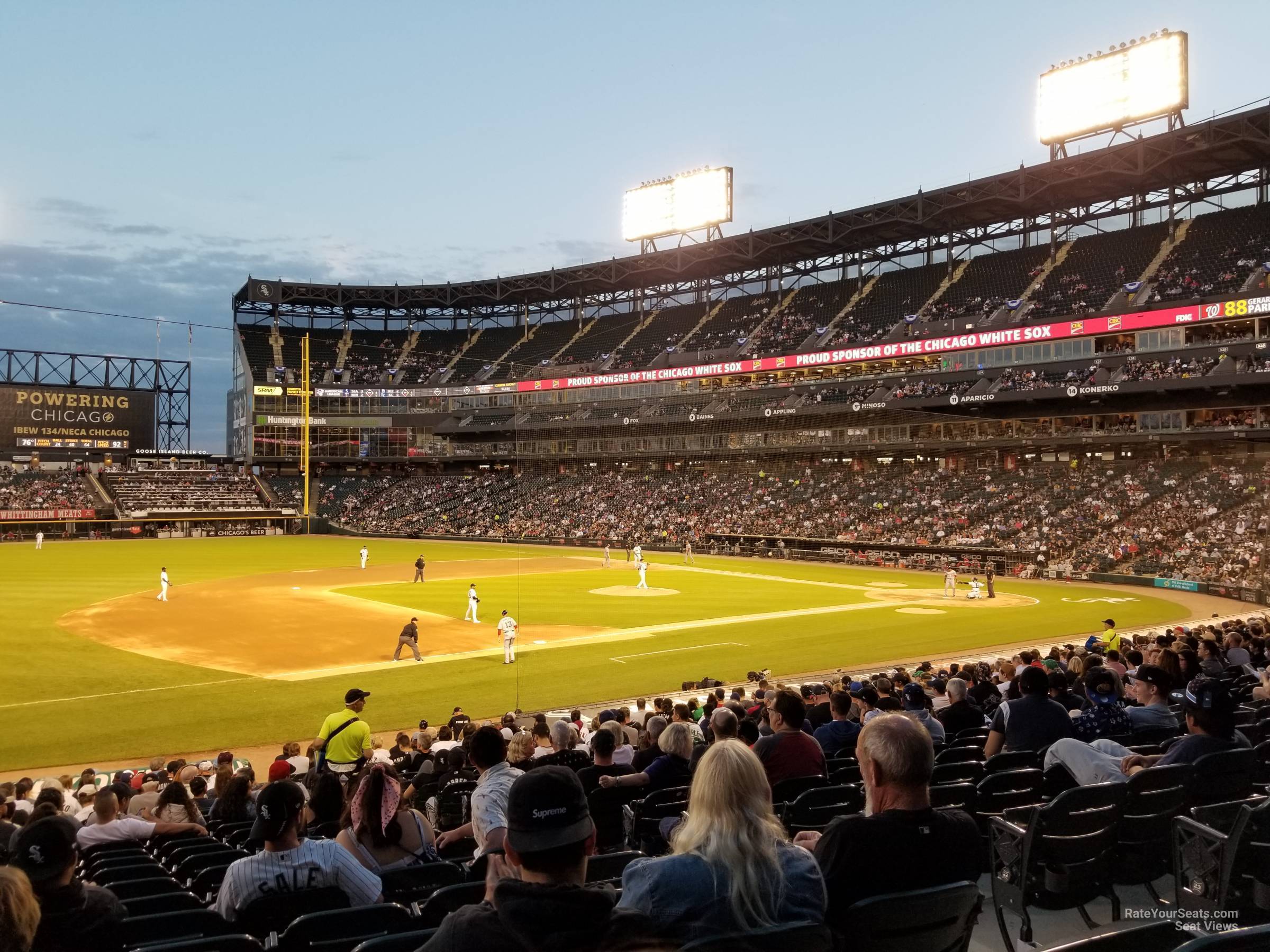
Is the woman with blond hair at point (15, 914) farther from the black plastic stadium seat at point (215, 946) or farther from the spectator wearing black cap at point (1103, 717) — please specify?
the spectator wearing black cap at point (1103, 717)

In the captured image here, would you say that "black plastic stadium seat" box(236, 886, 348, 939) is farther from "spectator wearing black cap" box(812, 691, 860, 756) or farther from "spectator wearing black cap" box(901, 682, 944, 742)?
"spectator wearing black cap" box(901, 682, 944, 742)

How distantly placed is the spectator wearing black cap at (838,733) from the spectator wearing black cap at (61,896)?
7203mm

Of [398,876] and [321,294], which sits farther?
[321,294]

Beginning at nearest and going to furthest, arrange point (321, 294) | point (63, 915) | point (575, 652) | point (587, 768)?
point (63, 915) < point (587, 768) < point (575, 652) < point (321, 294)

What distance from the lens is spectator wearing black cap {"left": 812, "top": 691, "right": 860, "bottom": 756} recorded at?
31.7ft

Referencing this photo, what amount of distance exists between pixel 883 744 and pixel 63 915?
373cm

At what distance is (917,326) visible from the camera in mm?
65438

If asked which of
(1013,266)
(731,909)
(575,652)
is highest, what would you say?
(1013,266)

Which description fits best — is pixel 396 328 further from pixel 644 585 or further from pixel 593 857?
pixel 593 857

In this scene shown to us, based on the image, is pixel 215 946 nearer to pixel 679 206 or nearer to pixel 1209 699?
pixel 1209 699

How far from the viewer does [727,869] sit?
330 centimetres

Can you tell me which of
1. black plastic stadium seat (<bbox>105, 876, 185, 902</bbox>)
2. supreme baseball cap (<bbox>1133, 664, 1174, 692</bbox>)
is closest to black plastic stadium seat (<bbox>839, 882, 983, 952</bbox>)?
black plastic stadium seat (<bbox>105, 876, 185, 902</bbox>)

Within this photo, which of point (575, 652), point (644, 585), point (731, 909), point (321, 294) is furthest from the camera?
point (321, 294)

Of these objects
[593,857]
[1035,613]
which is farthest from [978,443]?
[593,857]
